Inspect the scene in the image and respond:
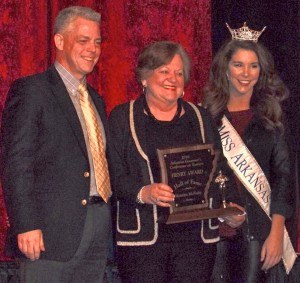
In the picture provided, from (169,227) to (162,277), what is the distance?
19 cm

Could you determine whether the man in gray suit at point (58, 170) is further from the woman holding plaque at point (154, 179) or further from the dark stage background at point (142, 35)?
the dark stage background at point (142, 35)

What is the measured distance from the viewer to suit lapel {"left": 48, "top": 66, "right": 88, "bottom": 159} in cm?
268

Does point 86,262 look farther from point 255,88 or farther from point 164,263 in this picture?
point 255,88

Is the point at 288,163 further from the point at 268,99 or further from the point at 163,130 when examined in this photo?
the point at 163,130

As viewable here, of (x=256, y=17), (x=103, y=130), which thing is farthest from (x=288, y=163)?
(x=256, y=17)

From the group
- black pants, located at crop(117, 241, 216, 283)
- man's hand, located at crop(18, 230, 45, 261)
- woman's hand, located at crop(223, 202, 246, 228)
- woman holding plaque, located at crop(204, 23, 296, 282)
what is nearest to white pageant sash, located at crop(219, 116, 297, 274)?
woman holding plaque, located at crop(204, 23, 296, 282)

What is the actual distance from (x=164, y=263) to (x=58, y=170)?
53cm

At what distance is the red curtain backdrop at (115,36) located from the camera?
3637 mm

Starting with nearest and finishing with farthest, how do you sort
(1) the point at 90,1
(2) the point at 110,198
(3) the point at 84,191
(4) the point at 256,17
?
(3) the point at 84,191 < (2) the point at 110,198 < (1) the point at 90,1 < (4) the point at 256,17

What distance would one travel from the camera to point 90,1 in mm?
3760

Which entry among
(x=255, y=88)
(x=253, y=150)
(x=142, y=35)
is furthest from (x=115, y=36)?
(x=253, y=150)

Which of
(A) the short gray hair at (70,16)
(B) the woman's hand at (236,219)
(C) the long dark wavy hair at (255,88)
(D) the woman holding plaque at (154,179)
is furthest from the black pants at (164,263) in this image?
(A) the short gray hair at (70,16)

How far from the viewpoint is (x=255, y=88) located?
3.34 m

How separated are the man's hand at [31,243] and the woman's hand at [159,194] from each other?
422 millimetres
